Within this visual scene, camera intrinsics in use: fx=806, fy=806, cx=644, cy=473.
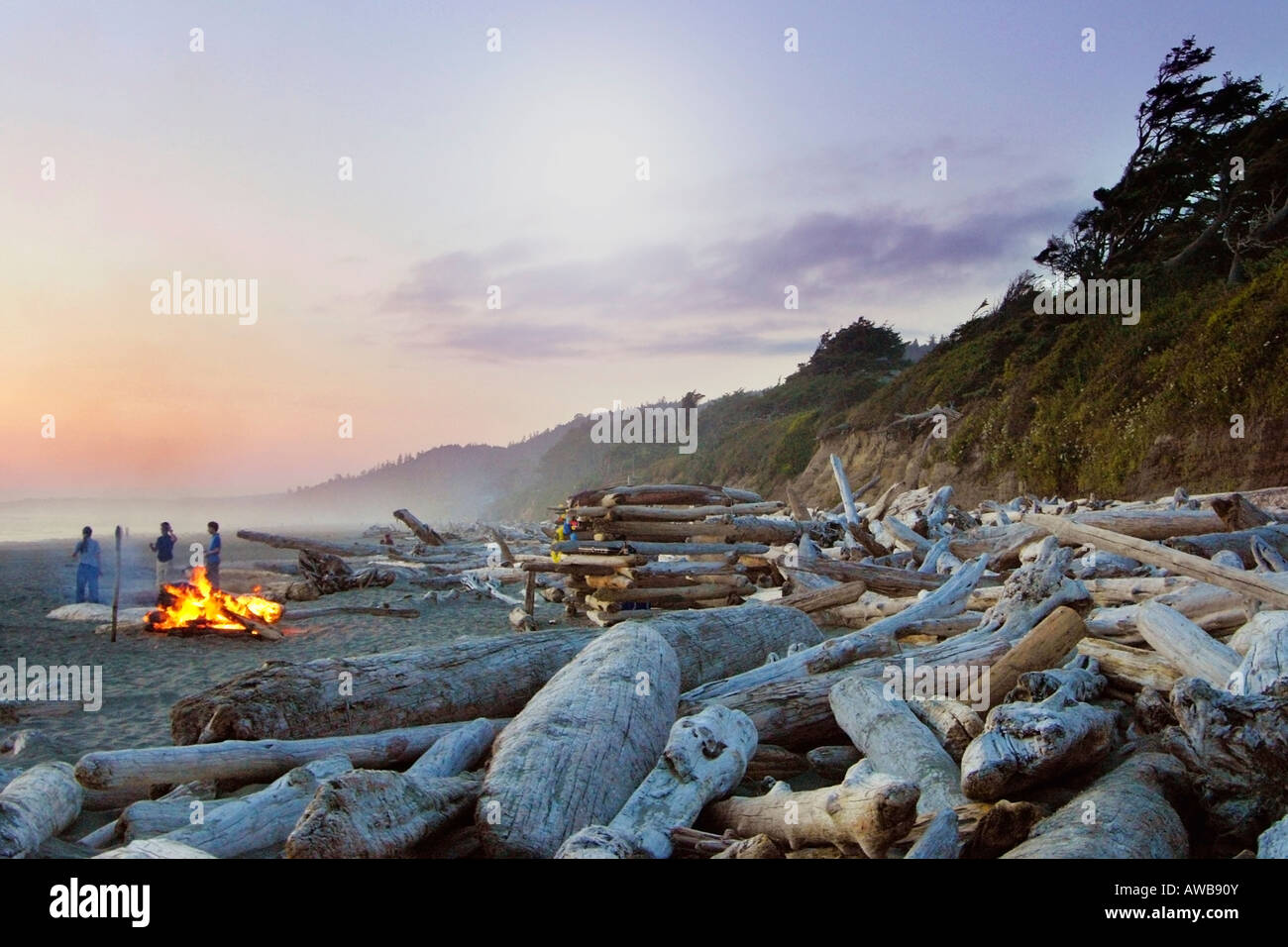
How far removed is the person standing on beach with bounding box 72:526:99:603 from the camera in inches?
659

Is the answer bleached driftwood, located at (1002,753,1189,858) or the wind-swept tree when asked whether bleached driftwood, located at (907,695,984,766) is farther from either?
the wind-swept tree

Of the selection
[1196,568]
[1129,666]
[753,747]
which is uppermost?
[1196,568]

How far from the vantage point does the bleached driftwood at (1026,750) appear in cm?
373

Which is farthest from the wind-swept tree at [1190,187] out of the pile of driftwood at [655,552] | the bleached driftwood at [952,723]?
the bleached driftwood at [952,723]

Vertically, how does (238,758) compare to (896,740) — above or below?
below

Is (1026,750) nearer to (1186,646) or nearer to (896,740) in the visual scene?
(896,740)

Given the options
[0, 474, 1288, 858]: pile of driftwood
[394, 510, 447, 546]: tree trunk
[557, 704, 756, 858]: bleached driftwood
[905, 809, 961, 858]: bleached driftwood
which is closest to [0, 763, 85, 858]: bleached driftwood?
[0, 474, 1288, 858]: pile of driftwood

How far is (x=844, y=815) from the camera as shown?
3.21 metres

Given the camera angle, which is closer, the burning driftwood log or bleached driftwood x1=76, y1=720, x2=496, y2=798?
bleached driftwood x1=76, y1=720, x2=496, y2=798

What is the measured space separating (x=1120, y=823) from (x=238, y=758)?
4.57 meters

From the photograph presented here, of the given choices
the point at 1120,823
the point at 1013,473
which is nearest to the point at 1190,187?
the point at 1013,473

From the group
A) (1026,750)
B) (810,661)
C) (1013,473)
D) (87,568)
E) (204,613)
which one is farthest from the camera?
(1013,473)

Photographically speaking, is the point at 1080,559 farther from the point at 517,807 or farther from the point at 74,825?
the point at 74,825

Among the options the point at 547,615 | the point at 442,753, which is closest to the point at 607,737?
the point at 442,753
